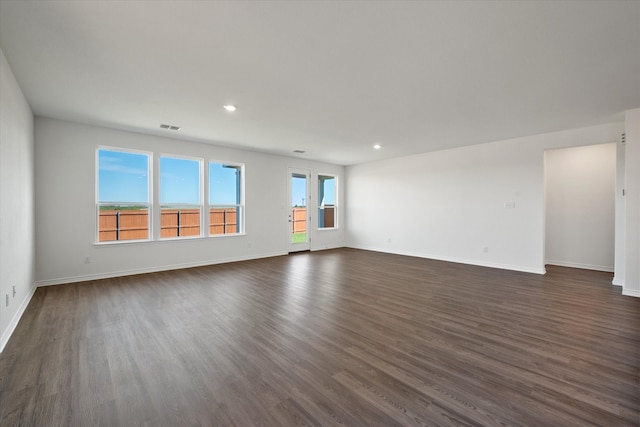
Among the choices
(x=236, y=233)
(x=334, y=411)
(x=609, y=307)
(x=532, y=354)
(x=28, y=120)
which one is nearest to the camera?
(x=334, y=411)

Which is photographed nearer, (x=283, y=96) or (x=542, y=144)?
(x=283, y=96)

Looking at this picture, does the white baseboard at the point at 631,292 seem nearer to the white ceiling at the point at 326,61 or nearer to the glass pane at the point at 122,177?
the white ceiling at the point at 326,61

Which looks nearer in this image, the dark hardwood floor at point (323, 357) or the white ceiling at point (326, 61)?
the dark hardwood floor at point (323, 357)

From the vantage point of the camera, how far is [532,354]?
2.30 metres

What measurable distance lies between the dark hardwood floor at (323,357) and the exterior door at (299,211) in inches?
142

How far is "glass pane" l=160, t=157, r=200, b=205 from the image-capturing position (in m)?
5.46

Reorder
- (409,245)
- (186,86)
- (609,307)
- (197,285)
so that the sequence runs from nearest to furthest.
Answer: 1. (186,86)
2. (609,307)
3. (197,285)
4. (409,245)

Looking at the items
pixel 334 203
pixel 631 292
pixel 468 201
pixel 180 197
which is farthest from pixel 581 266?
pixel 180 197

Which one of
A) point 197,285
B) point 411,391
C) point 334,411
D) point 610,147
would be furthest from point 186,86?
point 610,147

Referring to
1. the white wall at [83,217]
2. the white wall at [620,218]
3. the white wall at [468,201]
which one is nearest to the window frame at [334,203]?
the white wall at [468,201]

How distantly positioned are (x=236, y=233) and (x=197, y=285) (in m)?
2.28

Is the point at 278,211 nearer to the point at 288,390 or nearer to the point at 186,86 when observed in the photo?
the point at 186,86

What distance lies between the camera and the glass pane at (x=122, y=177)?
486 cm

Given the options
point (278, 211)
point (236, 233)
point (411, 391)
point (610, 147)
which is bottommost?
point (411, 391)
